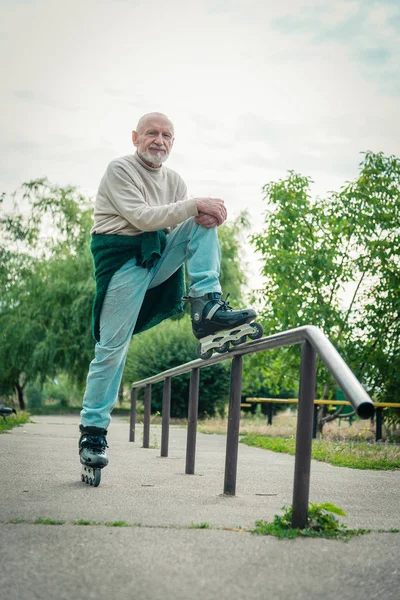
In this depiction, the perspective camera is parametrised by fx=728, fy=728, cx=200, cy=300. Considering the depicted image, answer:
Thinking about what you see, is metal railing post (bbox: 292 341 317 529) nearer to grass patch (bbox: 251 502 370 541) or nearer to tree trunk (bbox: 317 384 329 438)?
grass patch (bbox: 251 502 370 541)

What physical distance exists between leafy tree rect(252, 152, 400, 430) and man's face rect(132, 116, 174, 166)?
23.9 ft

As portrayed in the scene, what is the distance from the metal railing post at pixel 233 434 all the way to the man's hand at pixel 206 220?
70 centimetres

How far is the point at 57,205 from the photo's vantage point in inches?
1000

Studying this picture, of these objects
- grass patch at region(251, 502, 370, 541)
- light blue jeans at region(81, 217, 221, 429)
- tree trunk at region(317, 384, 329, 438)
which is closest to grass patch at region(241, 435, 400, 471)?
light blue jeans at region(81, 217, 221, 429)

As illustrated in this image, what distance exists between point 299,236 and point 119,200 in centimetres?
815

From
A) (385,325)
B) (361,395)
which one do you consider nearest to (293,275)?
(385,325)

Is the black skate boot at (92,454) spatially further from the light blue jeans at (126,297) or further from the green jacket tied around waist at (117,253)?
the green jacket tied around waist at (117,253)

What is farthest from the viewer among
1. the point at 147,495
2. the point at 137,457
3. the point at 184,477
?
the point at 137,457

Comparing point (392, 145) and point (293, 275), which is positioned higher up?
point (392, 145)

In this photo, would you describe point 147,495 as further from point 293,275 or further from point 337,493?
point 293,275

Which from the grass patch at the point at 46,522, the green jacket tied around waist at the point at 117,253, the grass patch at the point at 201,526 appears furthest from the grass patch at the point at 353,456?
the grass patch at the point at 46,522

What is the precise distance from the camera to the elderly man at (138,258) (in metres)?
3.60

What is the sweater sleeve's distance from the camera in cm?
360

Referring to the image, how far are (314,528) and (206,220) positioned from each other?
5.71ft
